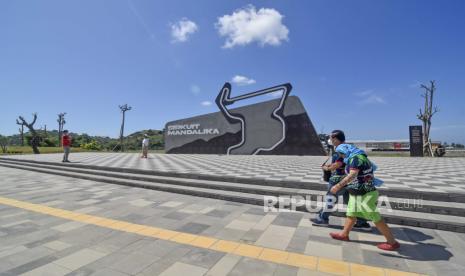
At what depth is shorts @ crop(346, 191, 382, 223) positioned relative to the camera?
311 cm

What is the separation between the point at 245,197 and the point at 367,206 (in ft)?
9.85

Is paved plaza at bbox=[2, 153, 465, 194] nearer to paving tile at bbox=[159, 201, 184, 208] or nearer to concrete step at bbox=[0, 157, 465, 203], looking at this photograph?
concrete step at bbox=[0, 157, 465, 203]

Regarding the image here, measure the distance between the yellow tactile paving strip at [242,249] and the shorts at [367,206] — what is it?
0.61m

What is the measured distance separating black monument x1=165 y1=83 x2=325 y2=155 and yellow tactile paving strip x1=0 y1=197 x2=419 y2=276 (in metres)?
17.0

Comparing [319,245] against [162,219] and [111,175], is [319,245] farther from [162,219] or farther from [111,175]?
[111,175]

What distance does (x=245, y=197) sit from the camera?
575cm

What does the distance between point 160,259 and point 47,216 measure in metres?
3.02

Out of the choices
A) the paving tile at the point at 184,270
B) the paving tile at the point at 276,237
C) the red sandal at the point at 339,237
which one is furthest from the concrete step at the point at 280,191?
the paving tile at the point at 184,270

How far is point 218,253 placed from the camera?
3162mm

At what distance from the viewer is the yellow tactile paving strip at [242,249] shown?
108 inches

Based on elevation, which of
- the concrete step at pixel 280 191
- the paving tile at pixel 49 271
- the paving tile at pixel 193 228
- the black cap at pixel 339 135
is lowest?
the paving tile at pixel 49 271

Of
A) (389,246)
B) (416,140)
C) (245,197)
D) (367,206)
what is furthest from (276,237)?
(416,140)

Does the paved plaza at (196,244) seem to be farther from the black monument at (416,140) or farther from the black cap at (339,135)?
the black monument at (416,140)

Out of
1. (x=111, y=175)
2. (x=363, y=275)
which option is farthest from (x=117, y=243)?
(x=111, y=175)
